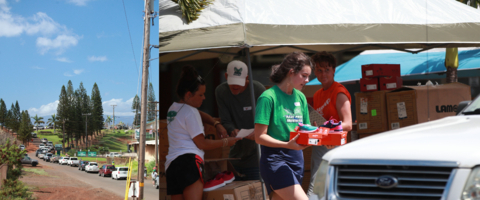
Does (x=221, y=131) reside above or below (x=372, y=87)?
below

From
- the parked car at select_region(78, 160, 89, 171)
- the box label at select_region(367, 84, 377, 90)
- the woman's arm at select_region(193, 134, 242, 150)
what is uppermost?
the box label at select_region(367, 84, 377, 90)

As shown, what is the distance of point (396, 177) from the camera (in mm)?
2104

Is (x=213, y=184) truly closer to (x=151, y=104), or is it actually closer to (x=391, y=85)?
(x=151, y=104)

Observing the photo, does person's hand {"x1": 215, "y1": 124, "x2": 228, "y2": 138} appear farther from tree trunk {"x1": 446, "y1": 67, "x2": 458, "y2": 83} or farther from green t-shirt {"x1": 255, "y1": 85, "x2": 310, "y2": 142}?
tree trunk {"x1": 446, "y1": 67, "x2": 458, "y2": 83}

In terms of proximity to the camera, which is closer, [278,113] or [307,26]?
[278,113]

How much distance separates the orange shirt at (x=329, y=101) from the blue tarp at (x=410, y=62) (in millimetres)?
4931

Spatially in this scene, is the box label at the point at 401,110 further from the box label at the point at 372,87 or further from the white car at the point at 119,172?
the white car at the point at 119,172

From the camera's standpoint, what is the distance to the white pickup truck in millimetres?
1915

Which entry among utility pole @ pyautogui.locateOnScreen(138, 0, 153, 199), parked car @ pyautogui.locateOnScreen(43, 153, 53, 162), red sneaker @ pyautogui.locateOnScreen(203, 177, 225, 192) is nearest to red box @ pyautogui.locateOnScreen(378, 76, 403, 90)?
red sneaker @ pyautogui.locateOnScreen(203, 177, 225, 192)

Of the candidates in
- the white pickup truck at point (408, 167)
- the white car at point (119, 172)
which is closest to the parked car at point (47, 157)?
the white car at point (119, 172)

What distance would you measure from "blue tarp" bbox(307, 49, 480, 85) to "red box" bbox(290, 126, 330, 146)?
6089mm

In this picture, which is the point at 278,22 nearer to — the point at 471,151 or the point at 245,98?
the point at 245,98

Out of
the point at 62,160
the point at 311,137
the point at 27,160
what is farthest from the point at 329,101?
the point at 27,160

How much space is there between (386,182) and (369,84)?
3.82 meters
